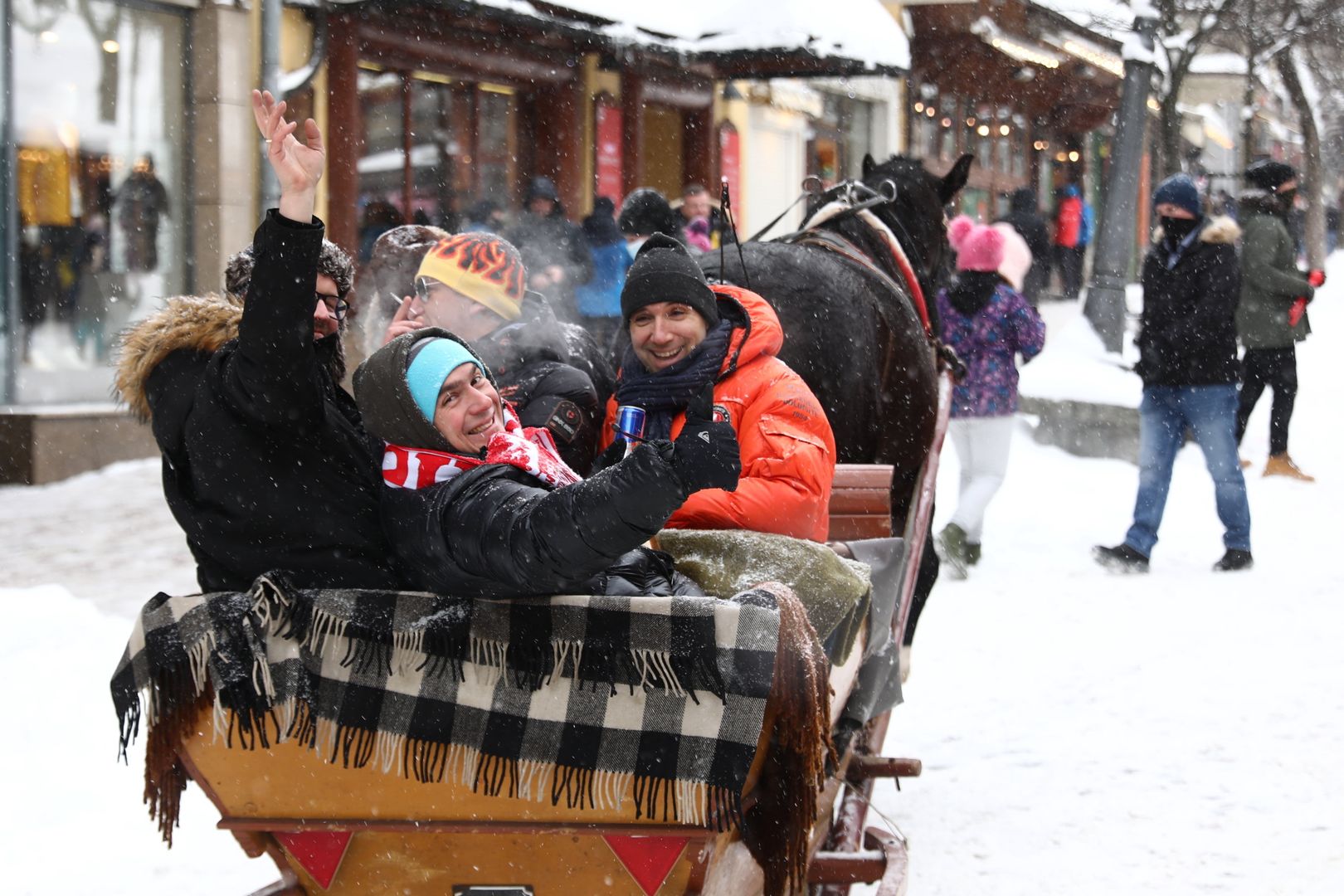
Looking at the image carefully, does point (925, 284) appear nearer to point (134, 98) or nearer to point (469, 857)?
point (469, 857)

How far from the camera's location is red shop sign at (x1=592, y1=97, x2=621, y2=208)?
1391 centimetres

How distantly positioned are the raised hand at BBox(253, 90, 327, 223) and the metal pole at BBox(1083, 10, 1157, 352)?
1155 centimetres

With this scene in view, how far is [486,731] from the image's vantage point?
229 cm

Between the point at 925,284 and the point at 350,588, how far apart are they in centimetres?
389

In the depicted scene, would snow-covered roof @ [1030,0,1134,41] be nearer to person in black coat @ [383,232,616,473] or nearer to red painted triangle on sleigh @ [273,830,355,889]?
person in black coat @ [383,232,616,473]

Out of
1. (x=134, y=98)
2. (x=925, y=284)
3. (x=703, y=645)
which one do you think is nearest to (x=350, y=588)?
(x=703, y=645)

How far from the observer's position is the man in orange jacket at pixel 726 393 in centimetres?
311

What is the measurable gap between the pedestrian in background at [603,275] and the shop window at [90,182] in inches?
117

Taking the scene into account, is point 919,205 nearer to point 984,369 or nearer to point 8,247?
point 984,369

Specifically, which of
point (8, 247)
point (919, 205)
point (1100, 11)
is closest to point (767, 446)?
point (919, 205)

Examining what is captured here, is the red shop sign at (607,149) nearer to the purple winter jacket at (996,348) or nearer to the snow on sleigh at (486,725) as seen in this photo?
the purple winter jacket at (996,348)

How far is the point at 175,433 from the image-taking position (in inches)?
95.0

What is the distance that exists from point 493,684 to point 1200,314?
6.24m

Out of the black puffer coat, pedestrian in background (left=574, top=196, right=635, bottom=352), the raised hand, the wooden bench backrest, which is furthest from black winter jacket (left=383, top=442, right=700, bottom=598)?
pedestrian in background (left=574, top=196, right=635, bottom=352)
